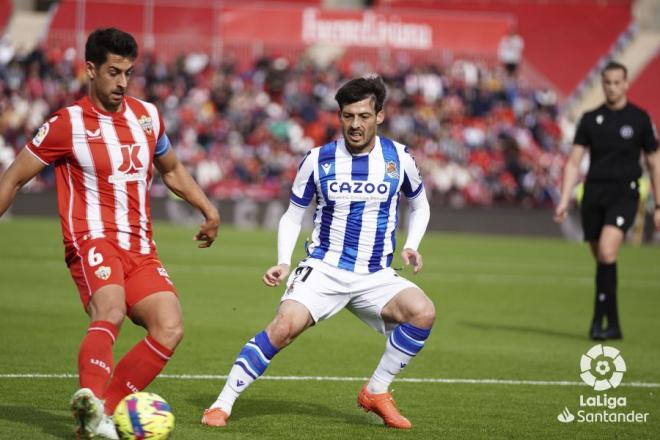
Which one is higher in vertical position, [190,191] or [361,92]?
[361,92]

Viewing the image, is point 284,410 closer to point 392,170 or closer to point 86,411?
point 392,170

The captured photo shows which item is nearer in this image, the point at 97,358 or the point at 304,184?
the point at 97,358

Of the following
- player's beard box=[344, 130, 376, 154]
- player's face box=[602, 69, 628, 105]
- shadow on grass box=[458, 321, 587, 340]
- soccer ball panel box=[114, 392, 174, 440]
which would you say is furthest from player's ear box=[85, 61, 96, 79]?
shadow on grass box=[458, 321, 587, 340]

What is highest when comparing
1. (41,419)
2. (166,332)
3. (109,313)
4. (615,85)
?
(615,85)

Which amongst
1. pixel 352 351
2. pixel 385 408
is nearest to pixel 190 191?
pixel 385 408

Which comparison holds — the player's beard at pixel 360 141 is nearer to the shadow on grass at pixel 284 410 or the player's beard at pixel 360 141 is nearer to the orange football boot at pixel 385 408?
the orange football boot at pixel 385 408

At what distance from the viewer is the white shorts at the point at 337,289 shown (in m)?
6.89

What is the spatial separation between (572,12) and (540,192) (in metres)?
12.9

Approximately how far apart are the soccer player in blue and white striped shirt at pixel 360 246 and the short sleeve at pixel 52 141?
1.51 m

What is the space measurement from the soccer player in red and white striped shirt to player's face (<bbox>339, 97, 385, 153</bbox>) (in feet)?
4.18

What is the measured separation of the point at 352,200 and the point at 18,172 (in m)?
2.08

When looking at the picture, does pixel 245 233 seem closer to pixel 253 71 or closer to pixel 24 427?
pixel 253 71

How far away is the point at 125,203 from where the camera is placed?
20.8ft

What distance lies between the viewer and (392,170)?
7117mm
